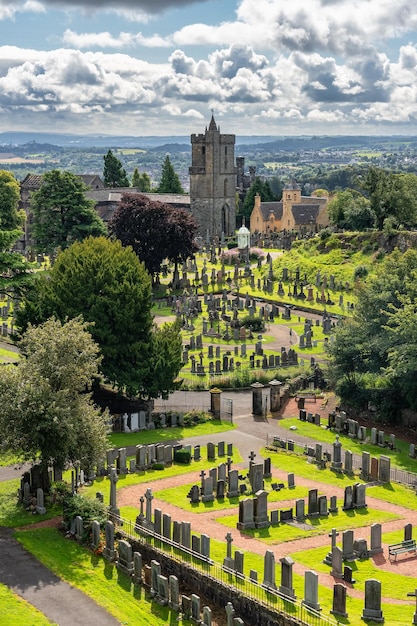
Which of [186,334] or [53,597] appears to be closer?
[53,597]

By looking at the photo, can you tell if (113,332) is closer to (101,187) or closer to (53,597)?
(53,597)

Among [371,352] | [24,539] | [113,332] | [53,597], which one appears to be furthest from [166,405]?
[53,597]

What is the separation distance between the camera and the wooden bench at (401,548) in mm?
29312

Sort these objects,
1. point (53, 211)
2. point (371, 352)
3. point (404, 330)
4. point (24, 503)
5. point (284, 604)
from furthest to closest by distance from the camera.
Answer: point (53, 211) < point (371, 352) < point (404, 330) < point (24, 503) < point (284, 604)

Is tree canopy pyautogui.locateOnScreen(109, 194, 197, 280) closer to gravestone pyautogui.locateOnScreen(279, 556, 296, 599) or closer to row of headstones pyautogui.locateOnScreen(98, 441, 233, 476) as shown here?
row of headstones pyautogui.locateOnScreen(98, 441, 233, 476)

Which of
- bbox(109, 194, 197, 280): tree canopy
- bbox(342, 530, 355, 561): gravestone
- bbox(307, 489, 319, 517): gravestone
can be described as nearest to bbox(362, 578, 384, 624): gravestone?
bbox(342, 530, 355, 561): gravestone

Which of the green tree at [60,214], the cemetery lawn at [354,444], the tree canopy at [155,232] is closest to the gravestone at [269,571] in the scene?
the cemetery lawn at [354,444]

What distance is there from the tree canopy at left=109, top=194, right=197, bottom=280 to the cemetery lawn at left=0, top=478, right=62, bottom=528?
4814 cm

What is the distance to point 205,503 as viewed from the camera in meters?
34.5

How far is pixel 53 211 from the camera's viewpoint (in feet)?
291

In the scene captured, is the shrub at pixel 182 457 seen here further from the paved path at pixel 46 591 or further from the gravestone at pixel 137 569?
the gravestone at pixel 137 569

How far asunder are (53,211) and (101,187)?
50.6 meters

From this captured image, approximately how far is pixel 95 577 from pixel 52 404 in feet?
21.2

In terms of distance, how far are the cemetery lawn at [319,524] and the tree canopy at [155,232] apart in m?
50.4
